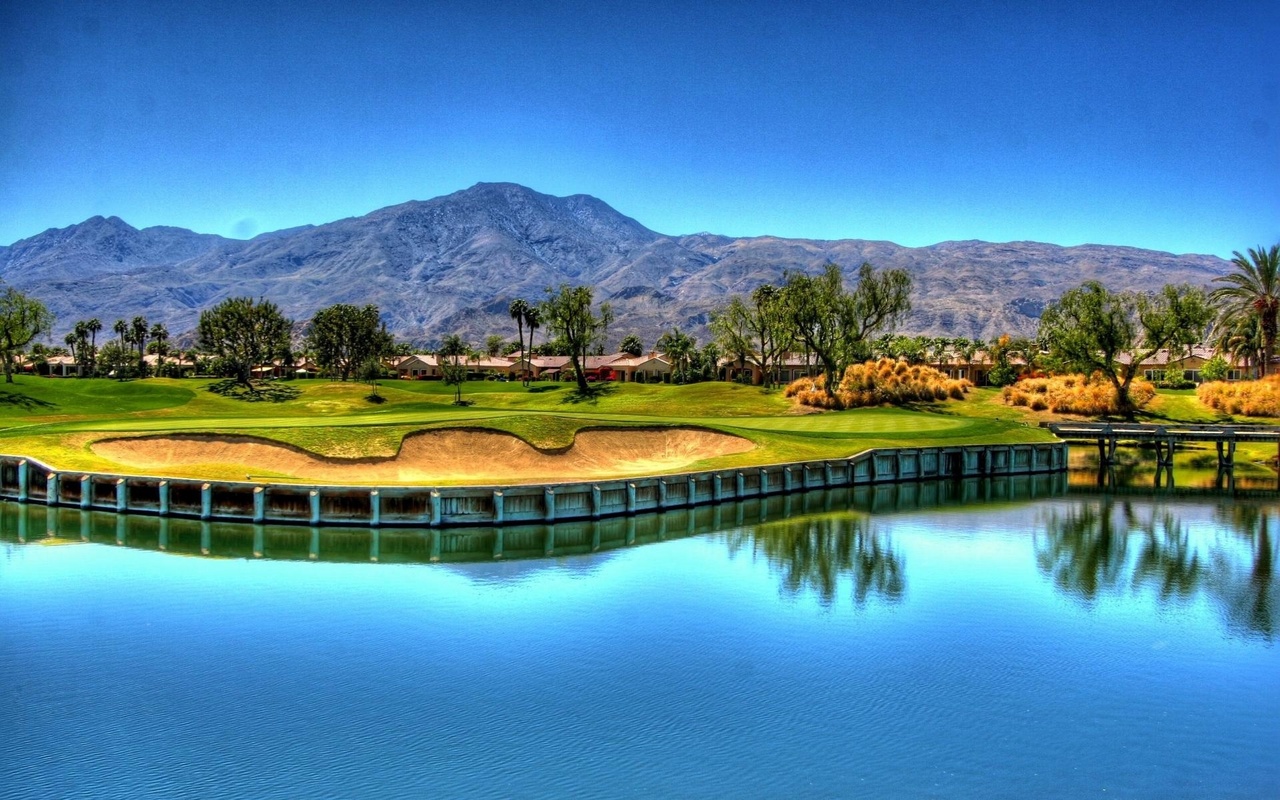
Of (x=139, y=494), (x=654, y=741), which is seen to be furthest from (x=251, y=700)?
(x=139, y=494)

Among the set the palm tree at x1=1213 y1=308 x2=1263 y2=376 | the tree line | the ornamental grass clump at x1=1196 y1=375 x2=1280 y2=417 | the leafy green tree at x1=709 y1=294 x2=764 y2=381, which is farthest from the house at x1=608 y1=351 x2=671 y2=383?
the ornamental grass clump at x1=1196 y1=375 x2=1280 y2=417

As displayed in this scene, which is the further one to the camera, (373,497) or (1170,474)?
(1170,474)

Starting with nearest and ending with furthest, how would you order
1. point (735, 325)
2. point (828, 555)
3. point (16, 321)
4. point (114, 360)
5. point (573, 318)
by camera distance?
point (828, 555) < point (16, 321) < point (573, 318) < point (735, 325) < point (114, 360)

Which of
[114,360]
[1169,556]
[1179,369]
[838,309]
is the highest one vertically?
[838,309]

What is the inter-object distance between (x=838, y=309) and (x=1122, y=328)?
27132 millimetres

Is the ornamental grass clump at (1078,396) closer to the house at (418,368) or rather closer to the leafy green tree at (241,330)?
the leafy green tree at (241,330)

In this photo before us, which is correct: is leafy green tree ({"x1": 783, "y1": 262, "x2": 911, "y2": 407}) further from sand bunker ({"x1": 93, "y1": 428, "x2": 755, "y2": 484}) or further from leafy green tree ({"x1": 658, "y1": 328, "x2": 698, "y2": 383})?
leafy green tree ({"x1": 658, "y1": 328, "x2": 698, "y2": 383})

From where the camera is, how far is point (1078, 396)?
3644 inches

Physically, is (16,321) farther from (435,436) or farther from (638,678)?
(638,678)

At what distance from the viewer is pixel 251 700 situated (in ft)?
72.0

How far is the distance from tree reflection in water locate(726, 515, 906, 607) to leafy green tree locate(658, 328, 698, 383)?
358 feet

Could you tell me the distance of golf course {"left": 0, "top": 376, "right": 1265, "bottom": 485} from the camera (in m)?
49.6

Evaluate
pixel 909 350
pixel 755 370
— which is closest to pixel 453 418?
pixel 755 370

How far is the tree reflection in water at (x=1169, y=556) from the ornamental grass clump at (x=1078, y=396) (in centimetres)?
3806
